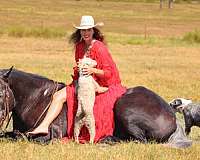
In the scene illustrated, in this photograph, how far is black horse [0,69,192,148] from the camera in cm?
846

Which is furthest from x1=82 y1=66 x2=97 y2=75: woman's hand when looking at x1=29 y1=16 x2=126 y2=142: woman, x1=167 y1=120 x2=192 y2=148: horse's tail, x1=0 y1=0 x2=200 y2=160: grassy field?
x1=167 y1=120 x2=192 y2=148: horse's tail

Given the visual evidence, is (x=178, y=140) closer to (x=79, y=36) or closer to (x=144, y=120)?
(x=144, y=120)

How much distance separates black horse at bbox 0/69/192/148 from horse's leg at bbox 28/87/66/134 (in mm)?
108

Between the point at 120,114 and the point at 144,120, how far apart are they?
36 centimetres

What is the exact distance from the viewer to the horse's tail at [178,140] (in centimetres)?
846

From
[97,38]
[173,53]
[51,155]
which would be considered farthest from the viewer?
[173,53]

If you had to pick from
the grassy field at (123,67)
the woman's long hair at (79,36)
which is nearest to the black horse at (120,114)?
the grassy field at (123,67)

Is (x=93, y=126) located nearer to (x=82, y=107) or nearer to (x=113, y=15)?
(x=82, y=107)

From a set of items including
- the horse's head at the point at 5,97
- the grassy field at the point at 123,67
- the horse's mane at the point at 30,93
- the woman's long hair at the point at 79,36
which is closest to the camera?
the grassy field at the point at 123,67

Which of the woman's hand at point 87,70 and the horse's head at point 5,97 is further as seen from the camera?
the woman's hand at point 87,70

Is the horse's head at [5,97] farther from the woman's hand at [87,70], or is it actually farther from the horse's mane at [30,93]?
the woman's hand at [87,70]

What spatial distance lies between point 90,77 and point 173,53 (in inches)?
947

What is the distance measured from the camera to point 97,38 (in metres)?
8.98

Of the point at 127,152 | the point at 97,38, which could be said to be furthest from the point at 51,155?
the point at 97,38
